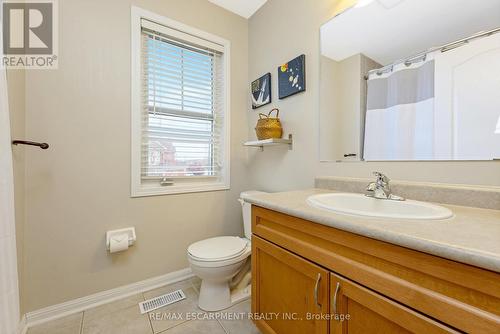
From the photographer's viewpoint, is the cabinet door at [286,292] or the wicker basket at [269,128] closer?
the cabinet door at [286,292]

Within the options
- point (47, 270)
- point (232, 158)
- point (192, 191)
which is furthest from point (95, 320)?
point (232, 158)

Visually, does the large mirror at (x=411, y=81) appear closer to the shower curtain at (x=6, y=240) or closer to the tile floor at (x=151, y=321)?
the tile floor at (x=151, y=321)

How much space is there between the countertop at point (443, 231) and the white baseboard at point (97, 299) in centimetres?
142

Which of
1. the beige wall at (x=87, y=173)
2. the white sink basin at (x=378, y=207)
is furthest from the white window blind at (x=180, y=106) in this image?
the white sink basin at (x=378, y=207)

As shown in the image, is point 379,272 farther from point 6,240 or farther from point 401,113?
point 6,240

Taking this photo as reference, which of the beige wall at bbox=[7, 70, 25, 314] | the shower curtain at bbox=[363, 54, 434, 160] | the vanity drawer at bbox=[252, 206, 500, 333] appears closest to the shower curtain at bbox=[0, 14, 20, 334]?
the beige wall at bbox=[7, 70, 25, 314]

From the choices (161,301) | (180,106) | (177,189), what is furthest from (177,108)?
(161,301)

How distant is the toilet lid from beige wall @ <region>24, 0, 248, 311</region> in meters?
0.42

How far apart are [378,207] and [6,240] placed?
5.16 ft

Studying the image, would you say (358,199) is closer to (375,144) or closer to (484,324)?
(375,144)

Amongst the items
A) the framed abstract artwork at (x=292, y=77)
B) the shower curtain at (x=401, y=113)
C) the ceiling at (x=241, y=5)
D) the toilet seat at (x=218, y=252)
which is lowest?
the toilet seat at (x=218, y=252)

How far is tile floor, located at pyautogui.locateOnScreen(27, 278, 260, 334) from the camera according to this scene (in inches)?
48.6

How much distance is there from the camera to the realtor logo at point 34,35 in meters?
1.21

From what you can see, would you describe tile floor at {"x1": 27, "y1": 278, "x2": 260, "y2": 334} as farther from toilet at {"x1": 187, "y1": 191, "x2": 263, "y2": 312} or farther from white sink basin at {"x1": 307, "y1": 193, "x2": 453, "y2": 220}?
white sink basin at {"x1": 307, "y1": 193, "x2": 453, "y2": 220}
